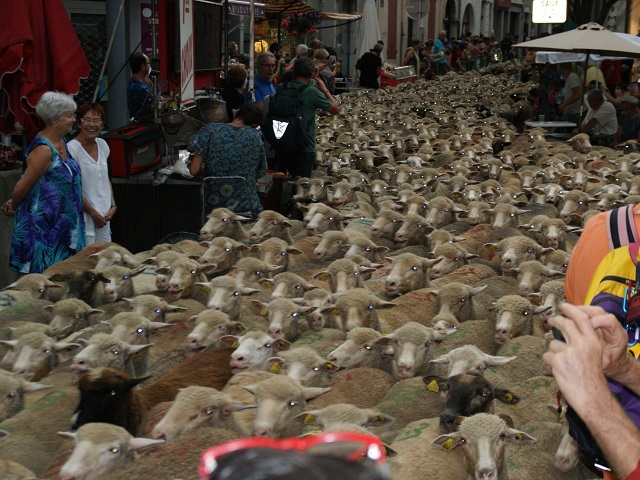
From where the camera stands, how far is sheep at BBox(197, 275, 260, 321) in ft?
19.4

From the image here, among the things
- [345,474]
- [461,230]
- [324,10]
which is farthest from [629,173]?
[324,10]

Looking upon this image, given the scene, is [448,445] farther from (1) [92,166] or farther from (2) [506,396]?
(1) [92,166]

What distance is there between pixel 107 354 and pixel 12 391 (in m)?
0.52

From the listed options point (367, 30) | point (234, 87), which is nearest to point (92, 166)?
point (234, 87)

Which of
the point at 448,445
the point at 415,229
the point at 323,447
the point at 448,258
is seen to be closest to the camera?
the point at 323,447

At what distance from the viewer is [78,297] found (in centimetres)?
588

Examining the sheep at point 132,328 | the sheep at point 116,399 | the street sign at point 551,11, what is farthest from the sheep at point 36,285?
the street sign at point 551,11

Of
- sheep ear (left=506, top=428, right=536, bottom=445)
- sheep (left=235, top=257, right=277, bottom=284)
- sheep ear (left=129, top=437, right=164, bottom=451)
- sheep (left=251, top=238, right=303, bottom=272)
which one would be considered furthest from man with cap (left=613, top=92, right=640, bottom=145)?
sheep ear (left=129, top=437, right=164, bottom=451)

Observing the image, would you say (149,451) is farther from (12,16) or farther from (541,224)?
(541,224)

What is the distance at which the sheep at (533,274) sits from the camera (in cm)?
640

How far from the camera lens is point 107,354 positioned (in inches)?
183

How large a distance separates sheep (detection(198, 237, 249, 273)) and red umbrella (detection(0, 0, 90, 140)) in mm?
1559

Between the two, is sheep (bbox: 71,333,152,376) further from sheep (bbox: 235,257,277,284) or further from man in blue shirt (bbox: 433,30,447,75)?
man in blue shirt (bbox: 433,30,447,75)

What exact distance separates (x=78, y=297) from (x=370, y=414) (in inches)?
101
